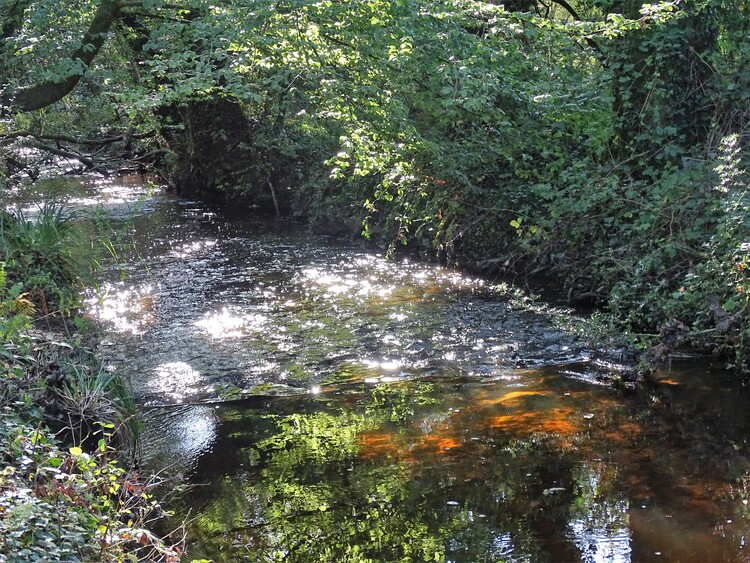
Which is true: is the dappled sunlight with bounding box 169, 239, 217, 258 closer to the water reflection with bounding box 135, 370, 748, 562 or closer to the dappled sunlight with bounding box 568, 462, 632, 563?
the water reflection with bounding box 135, 370, 748, 562

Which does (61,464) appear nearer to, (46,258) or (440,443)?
(440,443)

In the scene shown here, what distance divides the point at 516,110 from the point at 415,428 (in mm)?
6187

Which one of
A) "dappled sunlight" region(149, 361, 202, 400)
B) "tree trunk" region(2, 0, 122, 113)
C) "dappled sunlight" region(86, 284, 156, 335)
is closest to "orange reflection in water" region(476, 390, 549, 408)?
"dappled sunlight" region(149, 361, 202, 400)

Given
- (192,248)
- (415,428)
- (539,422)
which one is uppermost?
(539,422)

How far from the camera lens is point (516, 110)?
11086 mm

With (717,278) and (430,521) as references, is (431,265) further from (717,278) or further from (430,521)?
(430,521)

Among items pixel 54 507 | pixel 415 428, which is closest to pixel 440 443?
pixel 415 428

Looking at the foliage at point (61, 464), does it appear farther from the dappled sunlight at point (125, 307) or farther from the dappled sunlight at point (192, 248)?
the dappled sunlight at point (192, 248)

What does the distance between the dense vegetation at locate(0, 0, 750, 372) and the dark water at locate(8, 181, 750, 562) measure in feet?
2.98

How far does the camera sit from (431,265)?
479 inches

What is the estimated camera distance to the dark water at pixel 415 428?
489cm

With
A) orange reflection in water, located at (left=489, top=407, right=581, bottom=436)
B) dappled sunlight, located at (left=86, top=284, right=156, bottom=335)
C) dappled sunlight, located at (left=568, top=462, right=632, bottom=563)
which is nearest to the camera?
dappled sunlight, located at (left=568, top=462, right=632, bottom=563)

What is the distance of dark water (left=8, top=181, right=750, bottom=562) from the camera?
4887 mm

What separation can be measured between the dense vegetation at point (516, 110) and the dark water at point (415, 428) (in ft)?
2.98
